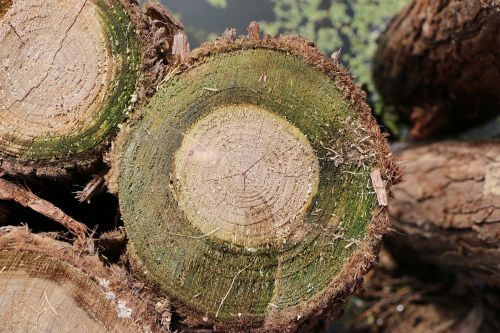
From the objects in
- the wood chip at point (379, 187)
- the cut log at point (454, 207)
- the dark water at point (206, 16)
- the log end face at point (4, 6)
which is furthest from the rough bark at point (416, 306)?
the log end face at point (4, 6)

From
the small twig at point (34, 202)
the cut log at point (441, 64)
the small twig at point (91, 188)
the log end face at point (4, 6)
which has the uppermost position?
the cut log at point (441, 64)

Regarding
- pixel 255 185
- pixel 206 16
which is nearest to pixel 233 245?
pixel 255 185

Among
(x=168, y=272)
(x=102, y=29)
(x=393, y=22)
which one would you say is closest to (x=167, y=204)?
(x=168, y=272)

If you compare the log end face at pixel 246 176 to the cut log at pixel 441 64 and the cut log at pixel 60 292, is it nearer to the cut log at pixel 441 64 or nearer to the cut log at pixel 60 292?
the cut log at pixel 60 292

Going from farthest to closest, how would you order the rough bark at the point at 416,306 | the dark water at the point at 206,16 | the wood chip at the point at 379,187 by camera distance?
the dark water at the point at 206,16
the rough bark at the point at 416,306
the wood chip at the point at 379,187

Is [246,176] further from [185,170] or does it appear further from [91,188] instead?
[91,188]
